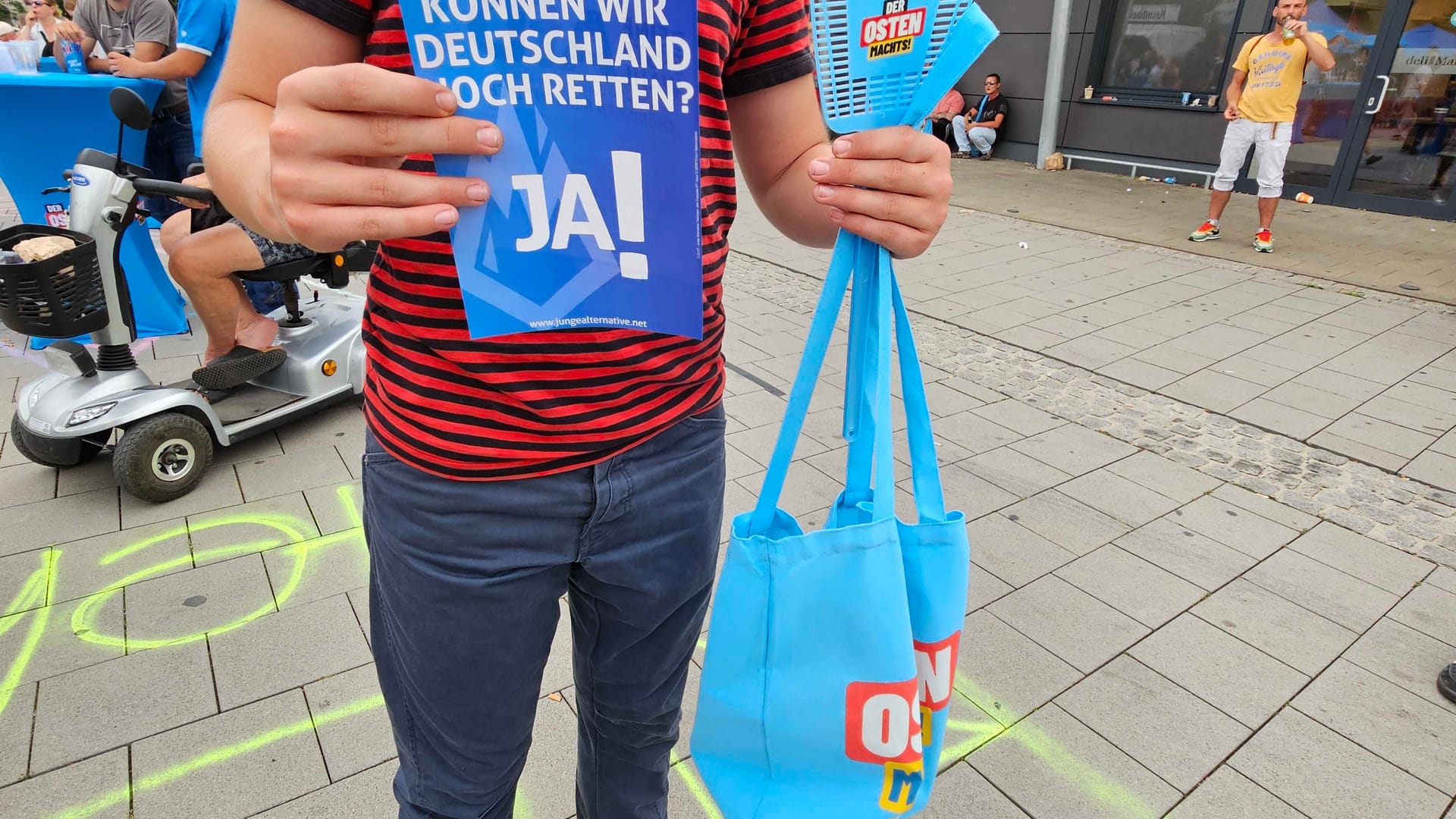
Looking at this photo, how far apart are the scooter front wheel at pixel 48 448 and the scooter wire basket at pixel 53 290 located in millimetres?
384

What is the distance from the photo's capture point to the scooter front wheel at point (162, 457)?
291 cm

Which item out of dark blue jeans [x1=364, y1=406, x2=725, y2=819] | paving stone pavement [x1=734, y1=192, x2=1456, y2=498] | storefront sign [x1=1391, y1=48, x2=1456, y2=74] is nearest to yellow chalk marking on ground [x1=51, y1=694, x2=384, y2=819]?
dark blue jeans [x1=364, y1=406, x2=725, y2=819]

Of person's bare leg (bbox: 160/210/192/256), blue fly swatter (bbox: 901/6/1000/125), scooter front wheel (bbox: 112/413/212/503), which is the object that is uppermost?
blue fly swatter (bbox: 901/6/1000/125)

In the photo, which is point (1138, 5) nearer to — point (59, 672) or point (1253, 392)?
point (1253, 392)

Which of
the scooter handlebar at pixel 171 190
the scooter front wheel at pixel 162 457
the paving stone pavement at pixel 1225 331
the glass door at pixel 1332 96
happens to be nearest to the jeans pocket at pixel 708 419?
the scooter handlebar at pixel 171 190

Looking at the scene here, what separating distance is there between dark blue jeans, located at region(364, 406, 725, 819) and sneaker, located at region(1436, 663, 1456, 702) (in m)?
2.30

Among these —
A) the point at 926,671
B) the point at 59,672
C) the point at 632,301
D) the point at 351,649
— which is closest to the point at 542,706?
the point at 351,649

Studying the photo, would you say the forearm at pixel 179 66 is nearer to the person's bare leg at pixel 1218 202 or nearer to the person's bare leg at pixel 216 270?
the person's bare leg at pixel 216 270

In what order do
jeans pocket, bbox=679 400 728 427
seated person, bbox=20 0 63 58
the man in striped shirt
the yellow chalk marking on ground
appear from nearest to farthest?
1. the man in striped shirt
2. jeans pocket, bbox=679 400 728 427
3. the yellow chalk marking on ground
4. seated person, bbox=20 0 63 58

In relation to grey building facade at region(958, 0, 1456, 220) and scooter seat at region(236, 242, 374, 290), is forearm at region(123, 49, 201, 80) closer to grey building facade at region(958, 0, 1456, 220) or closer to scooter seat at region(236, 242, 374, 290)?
scooter seat at region(236, 242, 374, 290)

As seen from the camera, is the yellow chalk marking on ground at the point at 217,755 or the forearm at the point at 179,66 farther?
the forearm at the point at 179,66

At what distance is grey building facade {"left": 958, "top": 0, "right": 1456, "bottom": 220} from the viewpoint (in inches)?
308

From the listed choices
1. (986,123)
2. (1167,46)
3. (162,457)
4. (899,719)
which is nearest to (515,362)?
(899,719)

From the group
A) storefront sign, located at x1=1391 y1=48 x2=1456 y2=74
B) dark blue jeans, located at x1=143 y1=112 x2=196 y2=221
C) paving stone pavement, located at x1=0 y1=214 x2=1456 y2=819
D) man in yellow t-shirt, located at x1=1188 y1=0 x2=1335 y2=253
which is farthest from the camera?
storefront sign, located at x1=1391 y1=48 x2=1456 y2=74
